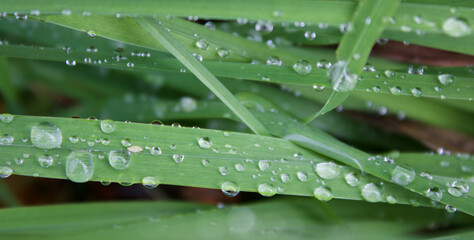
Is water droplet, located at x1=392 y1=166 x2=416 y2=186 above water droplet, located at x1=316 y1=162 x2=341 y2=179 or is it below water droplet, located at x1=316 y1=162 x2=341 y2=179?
above

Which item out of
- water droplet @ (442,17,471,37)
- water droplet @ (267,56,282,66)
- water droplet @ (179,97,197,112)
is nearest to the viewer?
water droplet @ (442,17,471,37)

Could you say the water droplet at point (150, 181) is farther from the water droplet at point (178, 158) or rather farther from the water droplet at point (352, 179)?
the water droplet at point (352, 179)

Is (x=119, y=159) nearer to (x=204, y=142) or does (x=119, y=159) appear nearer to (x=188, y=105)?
(x=204, y=142)

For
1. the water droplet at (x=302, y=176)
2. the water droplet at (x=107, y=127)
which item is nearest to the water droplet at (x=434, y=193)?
the water droplet at (x=302, y=176)

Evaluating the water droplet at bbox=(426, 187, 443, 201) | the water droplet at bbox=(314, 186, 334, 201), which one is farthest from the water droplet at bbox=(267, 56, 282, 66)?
the water droplet at bbox=(426, 187, 443, 201)

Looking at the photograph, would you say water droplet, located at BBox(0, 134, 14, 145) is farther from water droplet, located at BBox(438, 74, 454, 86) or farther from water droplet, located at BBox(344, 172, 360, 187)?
water droplet, located at BBox(438, 74, 454, 86)

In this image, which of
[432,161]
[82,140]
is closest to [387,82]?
[432,161]
